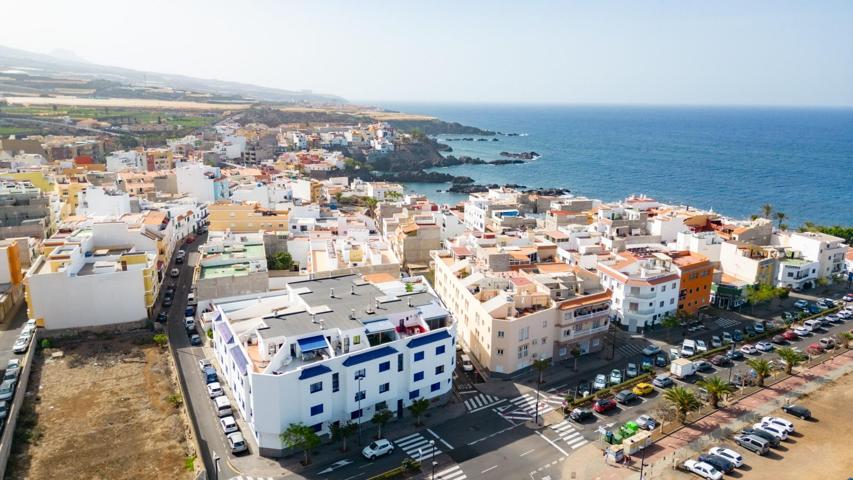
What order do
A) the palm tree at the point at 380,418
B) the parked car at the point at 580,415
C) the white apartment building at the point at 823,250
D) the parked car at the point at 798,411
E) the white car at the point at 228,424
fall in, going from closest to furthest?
the palm tree at the point at 380,418 → the white car at the point at 228,424 → the parked car at the point at 580,415 → the parked car at the point at 798,411 → the white apartment building at the point at 823,250

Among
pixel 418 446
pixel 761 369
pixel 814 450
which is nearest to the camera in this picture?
pixel 418 446

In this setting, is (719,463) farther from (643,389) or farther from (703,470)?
(643,389)

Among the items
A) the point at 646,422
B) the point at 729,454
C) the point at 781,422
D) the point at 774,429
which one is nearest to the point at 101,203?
the point at 646,422

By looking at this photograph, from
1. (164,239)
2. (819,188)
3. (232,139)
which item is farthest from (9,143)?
(819,188)

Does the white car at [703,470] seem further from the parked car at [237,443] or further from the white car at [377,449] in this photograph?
the parked car at [237,443]

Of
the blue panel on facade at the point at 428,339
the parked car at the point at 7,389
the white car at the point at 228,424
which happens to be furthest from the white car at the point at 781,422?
the parked car at the point at 7,389

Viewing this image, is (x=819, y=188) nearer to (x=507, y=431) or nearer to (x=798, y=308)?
(x=798, y=308)

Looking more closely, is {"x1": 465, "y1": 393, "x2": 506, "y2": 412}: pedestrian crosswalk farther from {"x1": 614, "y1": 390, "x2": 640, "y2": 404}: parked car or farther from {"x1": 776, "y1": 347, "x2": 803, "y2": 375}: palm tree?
{"x1": 776, "y1": 347, "x2": 803, "y2": 375}: palm tree
